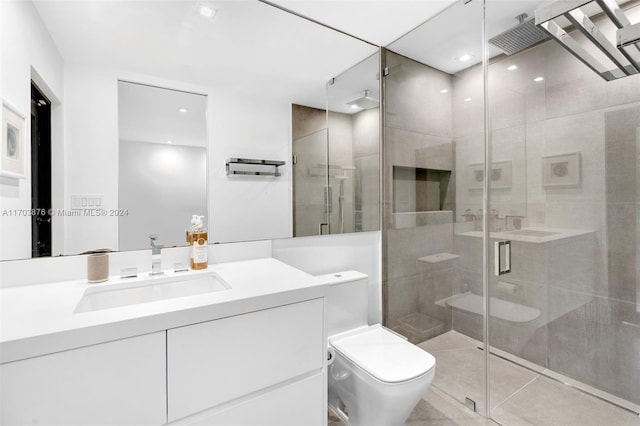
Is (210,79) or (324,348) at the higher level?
(210,79)

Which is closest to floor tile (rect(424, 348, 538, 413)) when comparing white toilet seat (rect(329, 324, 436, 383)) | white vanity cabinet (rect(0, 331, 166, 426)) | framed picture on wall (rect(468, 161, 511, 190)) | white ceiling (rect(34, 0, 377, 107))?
white toilet seat (rect(329, 324, 436, 383))

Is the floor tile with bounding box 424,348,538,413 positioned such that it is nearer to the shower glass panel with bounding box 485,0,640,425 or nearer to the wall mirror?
the shower glass panel with bounding box 485,0,640,425

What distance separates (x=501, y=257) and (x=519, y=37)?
1228mm

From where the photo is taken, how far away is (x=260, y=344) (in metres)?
1.02

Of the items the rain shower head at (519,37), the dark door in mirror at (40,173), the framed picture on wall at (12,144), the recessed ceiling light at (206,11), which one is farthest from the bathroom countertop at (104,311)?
the rain shower head at (519,37)

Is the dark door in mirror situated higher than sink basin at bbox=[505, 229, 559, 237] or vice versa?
the dark door in mirror

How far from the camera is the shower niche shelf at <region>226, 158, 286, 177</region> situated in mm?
1580

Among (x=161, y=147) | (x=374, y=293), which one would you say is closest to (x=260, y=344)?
(x=161, y=147)

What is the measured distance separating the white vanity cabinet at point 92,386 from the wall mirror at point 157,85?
25.0 inches

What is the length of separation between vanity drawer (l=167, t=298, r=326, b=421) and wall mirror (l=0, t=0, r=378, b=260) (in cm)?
65

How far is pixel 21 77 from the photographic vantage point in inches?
43.8

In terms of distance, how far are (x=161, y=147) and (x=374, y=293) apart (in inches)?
64.7

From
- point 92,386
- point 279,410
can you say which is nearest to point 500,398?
point 279,410

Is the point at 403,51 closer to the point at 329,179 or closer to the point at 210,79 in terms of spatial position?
the point at 329,179
